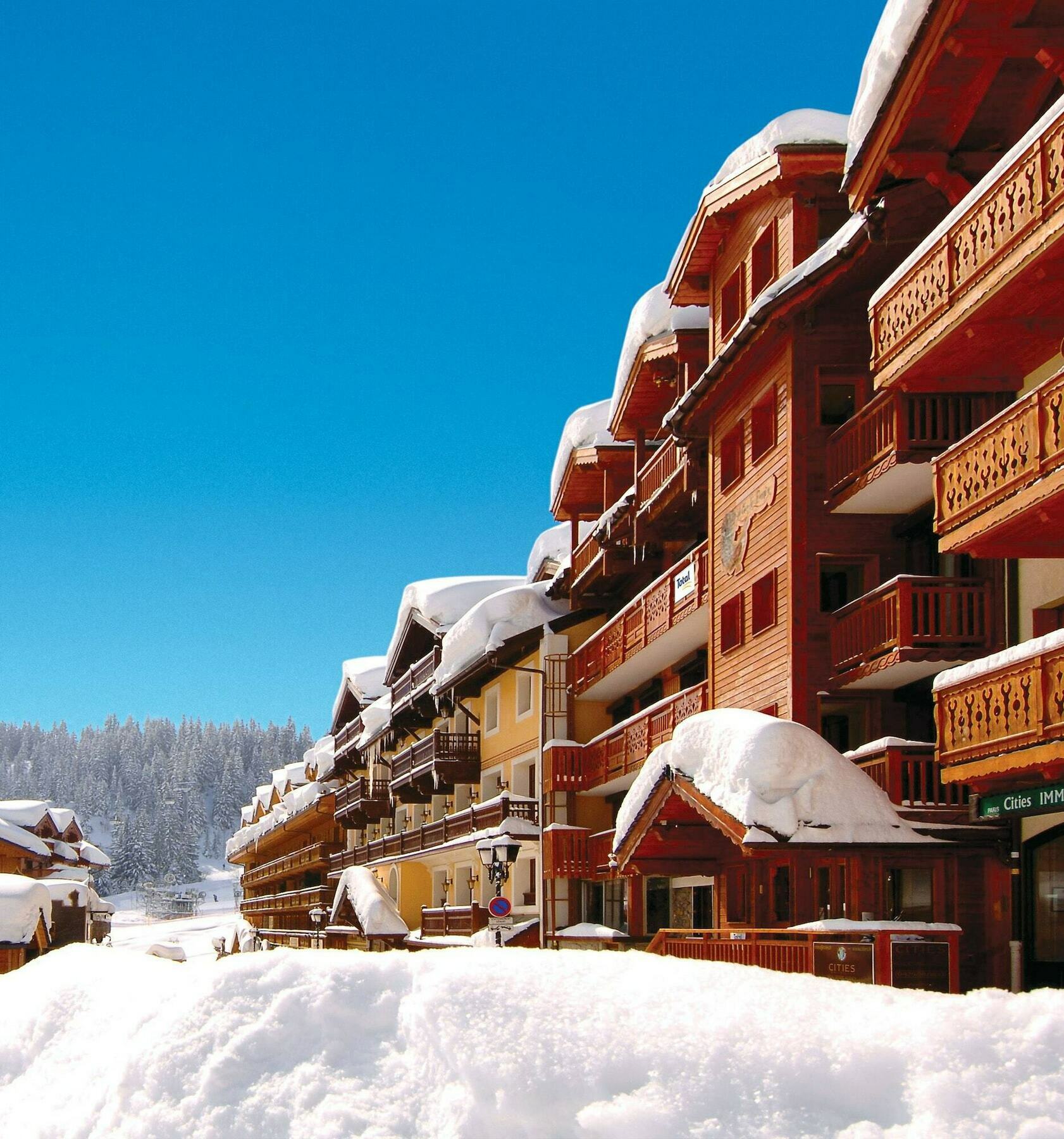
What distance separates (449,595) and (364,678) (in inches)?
693

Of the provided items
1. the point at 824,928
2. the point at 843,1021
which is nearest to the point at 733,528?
the point at 824,928

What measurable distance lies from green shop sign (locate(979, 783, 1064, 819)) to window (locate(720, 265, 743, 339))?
33.2 ft

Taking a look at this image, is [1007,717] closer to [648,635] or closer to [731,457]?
[731,457]

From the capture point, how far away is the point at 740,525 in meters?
21.3

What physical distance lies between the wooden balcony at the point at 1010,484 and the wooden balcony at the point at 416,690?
87.6 feet

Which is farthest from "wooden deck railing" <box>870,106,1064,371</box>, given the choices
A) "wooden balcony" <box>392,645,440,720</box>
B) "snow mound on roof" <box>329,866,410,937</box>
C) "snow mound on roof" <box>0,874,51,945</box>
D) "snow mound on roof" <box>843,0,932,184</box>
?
"snow mound on roof" <box>329,866,410,937</box>

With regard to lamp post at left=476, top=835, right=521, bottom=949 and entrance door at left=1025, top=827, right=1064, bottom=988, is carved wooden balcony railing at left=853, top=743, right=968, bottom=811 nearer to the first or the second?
entrance door at left=1025, top=827, right=1064, bottom=988

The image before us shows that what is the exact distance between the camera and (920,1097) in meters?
4.54

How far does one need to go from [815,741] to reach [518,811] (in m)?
17.4

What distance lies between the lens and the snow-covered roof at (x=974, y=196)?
12219 mm

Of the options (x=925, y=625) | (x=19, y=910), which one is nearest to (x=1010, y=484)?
(x=925, y=625)

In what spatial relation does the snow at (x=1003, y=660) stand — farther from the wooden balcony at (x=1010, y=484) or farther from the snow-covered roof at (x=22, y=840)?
the snow-covered roof at (x=22, y=840)

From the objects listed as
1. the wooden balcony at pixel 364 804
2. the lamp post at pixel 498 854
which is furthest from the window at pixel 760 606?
the wooden balcony at pixel 364 804

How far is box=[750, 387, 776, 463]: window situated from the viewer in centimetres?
2078
